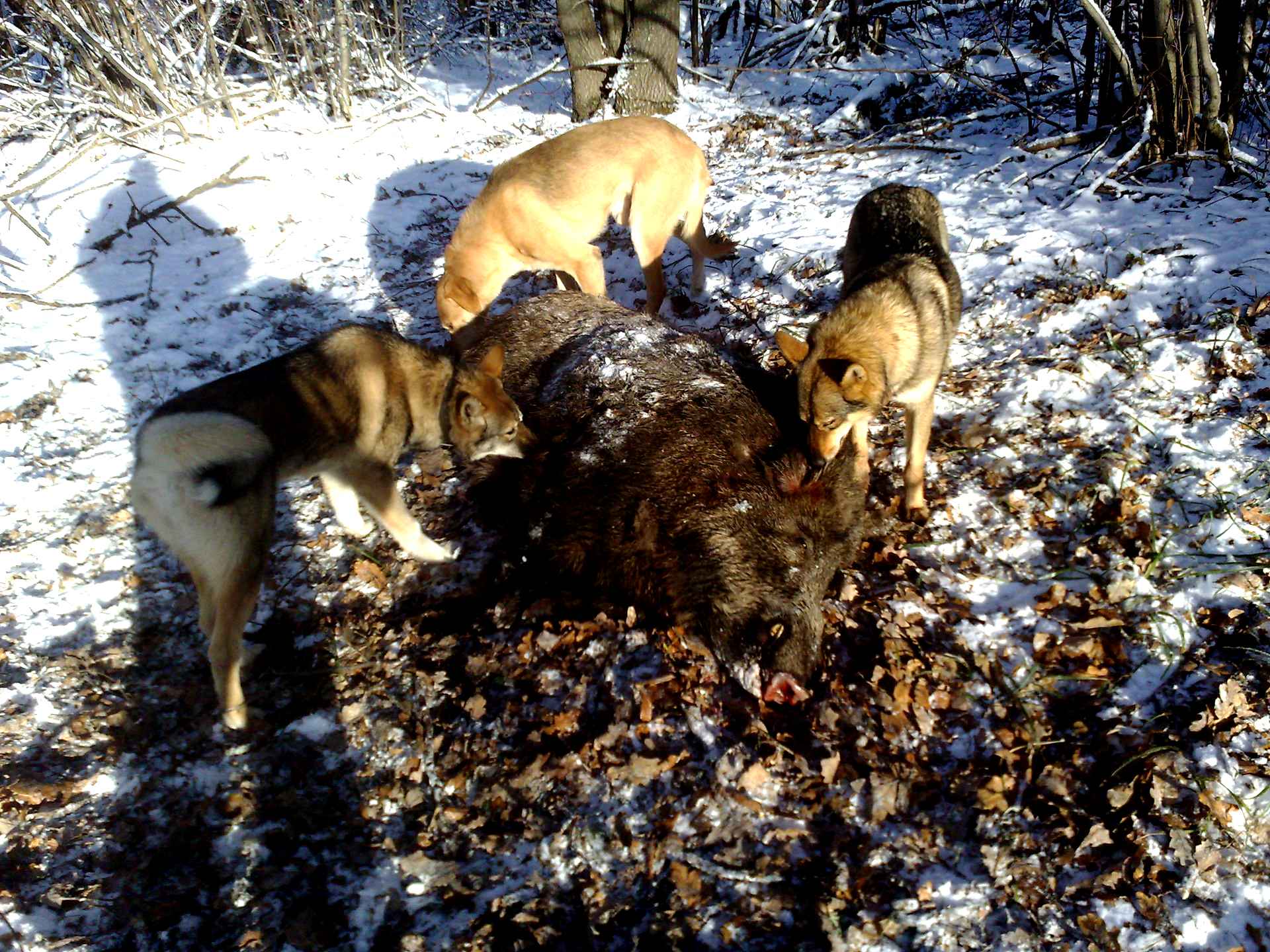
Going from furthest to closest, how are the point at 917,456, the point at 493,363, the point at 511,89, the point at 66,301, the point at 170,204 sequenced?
1. the point at 511,89
2. the point at 170,204
3. the point at 66,301
4. the point at 493,363
5. the point at 917,456

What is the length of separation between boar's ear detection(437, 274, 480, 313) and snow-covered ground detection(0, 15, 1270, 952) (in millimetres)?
1578

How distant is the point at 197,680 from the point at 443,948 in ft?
7.38

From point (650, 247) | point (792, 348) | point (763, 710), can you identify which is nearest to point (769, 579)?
point (763, 710)

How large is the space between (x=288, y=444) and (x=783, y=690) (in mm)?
2947

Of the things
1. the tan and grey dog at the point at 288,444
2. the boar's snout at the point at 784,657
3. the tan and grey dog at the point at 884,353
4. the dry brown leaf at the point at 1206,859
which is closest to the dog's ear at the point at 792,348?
the tan and grey dog at the point at 884,353

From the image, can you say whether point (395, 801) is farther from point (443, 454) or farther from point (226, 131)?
point (226, 131)

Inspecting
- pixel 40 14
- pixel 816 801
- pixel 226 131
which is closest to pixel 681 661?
pixel 816 801

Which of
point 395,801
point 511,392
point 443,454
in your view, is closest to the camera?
point 395,801

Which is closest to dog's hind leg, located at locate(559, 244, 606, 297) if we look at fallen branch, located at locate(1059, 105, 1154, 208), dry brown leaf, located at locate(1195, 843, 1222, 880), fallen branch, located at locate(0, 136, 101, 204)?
fallen branch, located at locate(1059, 105, 1154, 208)

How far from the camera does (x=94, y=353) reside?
645 centimetres

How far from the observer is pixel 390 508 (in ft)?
14.4

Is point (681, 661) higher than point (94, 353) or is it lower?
lower

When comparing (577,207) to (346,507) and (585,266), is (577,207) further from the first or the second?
(346,507)

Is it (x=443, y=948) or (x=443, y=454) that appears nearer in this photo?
(x=443, y=948)
